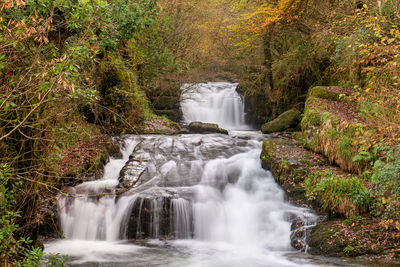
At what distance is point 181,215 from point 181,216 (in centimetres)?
2

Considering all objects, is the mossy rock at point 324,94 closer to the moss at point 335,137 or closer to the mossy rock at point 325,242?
the moss at point 335,137

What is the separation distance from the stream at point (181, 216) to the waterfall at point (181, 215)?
2 centimetres

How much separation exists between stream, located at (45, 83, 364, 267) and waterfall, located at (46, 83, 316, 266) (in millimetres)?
22

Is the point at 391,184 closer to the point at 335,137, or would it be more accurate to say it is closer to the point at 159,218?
the point at 335,137

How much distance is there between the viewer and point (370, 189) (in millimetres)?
7094

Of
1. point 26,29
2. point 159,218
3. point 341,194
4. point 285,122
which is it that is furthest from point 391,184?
point 285,122

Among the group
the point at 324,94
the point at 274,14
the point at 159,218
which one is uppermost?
the point at 274,14

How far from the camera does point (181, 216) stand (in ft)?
27.4

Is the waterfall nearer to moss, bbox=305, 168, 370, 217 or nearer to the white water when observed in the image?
moss, bbox=305, 168, 370, 217

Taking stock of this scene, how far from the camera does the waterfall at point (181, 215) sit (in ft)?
23.5

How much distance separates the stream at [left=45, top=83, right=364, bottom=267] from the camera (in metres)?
7.00

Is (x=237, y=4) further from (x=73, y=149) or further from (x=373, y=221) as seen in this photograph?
(x=373, y=221)

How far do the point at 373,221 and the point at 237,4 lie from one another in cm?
1226

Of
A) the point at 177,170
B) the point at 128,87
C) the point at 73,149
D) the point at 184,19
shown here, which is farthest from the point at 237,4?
the point at 73,149
